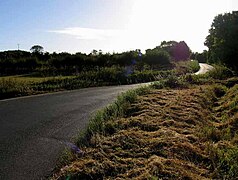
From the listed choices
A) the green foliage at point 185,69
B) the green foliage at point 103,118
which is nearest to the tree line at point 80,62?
the green foliage at point 185,69

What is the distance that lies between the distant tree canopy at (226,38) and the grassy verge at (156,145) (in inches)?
829

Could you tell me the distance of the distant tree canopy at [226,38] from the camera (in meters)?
29.5

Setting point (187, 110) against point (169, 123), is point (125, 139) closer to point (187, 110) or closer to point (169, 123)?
point (169, 123)

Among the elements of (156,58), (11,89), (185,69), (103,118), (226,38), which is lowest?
(11,89)

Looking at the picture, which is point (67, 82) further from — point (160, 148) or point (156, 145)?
point (160, 148)

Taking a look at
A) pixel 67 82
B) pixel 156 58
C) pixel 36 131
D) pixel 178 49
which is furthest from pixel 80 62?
pixel 178 49

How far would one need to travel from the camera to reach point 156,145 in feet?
20.8

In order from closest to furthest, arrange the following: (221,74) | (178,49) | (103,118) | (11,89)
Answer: (103,118) → (11,89) → (221,74) → (178,49)

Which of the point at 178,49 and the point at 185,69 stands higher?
the point at 178,49

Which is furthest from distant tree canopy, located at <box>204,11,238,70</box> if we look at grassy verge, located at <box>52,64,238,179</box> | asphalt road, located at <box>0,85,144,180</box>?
grassy verge, located at <box>52,64,238,179</box>

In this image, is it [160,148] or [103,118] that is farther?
[103,118]

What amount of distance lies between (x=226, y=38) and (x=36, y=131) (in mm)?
26195

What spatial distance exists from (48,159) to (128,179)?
7.94ft

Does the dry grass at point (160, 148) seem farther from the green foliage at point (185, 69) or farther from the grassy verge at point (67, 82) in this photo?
the green foliage at point (185, 69)
